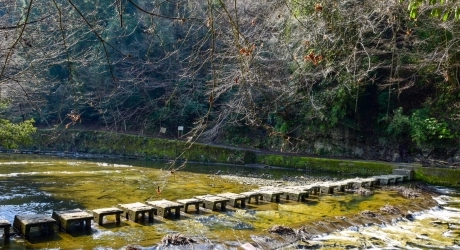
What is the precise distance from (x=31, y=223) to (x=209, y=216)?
345 centimetres

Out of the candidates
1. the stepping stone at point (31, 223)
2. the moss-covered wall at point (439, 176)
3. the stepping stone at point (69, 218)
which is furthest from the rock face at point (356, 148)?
the stepping stone at point (31, 223)

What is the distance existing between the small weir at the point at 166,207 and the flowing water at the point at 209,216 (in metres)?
0.18

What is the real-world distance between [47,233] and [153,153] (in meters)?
15.1

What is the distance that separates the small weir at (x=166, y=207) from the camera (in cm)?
702

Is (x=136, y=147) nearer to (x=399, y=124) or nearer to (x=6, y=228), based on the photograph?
(x=399, y=124)

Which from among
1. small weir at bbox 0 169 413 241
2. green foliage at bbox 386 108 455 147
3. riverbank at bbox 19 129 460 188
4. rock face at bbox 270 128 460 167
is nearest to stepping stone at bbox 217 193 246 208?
small weir at bbox 0 169 413 241

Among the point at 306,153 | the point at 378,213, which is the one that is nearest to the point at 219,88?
the point at 306,153

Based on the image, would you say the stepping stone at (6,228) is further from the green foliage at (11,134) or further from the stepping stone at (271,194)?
the green foliage at (11,134)

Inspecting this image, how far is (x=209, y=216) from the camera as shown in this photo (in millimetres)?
8859

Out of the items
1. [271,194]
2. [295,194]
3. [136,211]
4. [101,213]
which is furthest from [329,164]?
[101,213]

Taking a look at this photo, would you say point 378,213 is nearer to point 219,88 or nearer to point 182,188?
point 182,188

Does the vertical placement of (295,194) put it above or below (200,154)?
below

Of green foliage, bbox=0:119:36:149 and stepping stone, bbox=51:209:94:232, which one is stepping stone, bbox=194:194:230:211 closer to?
stepping stone, bbox=51:209:94:232

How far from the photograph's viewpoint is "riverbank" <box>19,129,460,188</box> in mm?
14617
